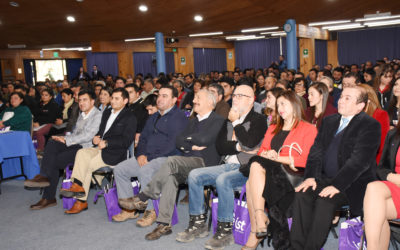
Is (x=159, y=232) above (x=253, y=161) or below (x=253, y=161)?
below

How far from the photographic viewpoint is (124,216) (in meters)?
3.98

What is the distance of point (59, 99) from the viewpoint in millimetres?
9797

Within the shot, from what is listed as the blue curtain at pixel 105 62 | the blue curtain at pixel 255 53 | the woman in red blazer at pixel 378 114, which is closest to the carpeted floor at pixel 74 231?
the woman in red blazer at pixel 378 114

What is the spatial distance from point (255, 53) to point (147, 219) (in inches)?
840

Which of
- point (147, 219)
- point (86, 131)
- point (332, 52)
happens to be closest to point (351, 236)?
point (147, 219)

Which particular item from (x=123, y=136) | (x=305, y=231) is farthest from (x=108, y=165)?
(x=305, y=231)

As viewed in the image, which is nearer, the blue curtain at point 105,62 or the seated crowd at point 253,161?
the seated crowd at point 253,161

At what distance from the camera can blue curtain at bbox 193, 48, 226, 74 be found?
2270 centimetres

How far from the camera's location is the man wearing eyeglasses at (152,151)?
3.80m

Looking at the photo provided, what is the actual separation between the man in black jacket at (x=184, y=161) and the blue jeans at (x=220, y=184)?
0.17 meters

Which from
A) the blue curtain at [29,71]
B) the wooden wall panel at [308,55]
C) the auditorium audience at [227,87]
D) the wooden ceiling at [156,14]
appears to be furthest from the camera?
the blue curtain at [29,71]

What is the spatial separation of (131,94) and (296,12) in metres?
6.99

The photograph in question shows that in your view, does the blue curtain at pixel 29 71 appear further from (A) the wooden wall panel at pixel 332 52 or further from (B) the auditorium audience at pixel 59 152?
(B) the auditorium audience at pixel 59 152

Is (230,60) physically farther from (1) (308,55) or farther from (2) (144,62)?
(1) (308,55)
